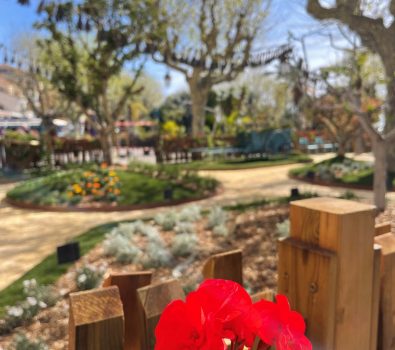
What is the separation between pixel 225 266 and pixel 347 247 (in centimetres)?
52

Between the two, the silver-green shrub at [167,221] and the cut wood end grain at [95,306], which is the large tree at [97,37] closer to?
the silver-green shrub at [167,221]

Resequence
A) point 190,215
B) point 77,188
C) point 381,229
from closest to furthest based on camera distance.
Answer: point 381,229, point 190,215, point 77,188

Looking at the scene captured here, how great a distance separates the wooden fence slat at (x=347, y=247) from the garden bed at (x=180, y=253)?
126 cm

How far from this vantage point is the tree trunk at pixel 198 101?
20.2 m

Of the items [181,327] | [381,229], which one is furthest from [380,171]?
[181,327]

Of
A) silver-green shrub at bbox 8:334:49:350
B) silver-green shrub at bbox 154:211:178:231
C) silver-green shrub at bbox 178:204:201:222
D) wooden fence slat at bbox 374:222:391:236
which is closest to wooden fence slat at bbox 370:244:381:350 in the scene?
wooden fence slat at bbox 374:222:391:236

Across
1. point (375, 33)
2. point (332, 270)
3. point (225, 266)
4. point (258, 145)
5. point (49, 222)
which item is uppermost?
point (375, 33)

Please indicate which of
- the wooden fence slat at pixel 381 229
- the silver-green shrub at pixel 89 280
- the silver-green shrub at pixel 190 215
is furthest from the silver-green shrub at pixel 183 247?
the wooden fence slat at pixel 381 229

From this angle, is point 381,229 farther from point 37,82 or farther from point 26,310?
point 37,82

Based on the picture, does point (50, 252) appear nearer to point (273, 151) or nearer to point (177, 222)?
point (177, 222)

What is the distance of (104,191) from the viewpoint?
25.7 feet

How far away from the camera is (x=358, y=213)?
43.6 inches

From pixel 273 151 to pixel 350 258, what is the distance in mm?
17234

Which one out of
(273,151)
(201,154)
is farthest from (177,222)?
(273,151)
